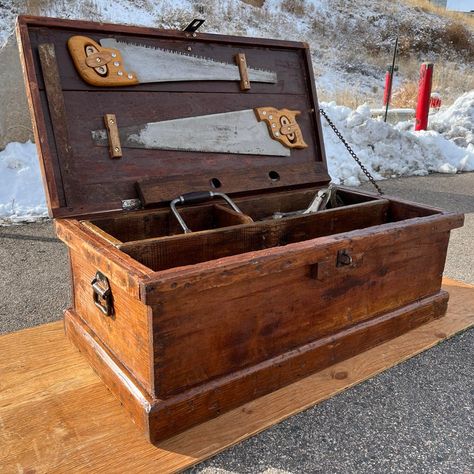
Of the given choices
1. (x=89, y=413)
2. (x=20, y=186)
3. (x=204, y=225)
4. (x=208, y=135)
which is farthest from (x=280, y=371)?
(x=20, y=186)

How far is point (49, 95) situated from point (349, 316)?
1590 millimetres

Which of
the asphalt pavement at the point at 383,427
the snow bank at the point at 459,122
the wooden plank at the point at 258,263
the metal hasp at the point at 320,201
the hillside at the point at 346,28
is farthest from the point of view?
the hillside at the point at 346,28

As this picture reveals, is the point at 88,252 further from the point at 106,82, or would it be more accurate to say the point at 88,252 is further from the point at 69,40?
the point at 69,40

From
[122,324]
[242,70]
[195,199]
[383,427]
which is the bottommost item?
[383,427]

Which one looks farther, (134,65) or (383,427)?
(134,65)

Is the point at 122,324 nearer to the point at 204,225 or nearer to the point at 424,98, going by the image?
the point at 204,225

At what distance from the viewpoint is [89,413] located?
1.70 metres

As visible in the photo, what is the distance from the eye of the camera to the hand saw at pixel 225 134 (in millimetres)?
2272

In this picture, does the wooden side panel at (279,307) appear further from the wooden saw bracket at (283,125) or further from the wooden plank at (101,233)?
the wooden saw bracket at (283,125)

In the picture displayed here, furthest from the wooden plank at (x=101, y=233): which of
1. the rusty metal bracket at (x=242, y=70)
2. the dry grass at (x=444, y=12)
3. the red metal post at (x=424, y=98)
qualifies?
the dry grass at (x=444, y=12)

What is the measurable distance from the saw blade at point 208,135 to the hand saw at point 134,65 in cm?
21

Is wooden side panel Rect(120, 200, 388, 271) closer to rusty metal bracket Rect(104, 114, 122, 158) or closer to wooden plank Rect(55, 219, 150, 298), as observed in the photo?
wooden plank Rect(55, 219, 150, 298)

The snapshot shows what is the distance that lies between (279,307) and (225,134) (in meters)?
1.12

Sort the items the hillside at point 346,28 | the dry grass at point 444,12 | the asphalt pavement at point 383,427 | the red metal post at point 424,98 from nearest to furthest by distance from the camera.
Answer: the asphalt pavement at point 383,427 < the red metal post at point 424,98 < the hillside at point 346,28 < the dry grass at point 444,12
